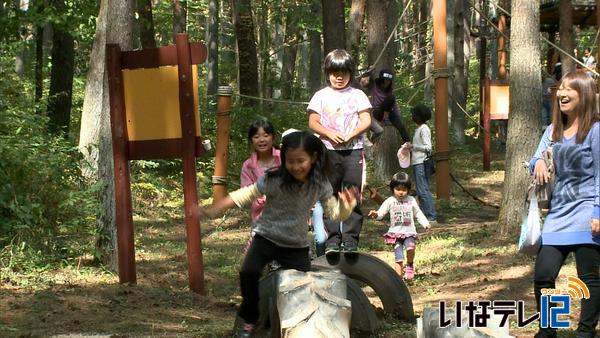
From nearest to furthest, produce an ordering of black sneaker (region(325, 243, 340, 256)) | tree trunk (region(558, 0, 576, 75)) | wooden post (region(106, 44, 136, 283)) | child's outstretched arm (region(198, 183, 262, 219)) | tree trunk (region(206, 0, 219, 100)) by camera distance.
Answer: child's outstretched arm (region(198, 183, 262, 219)) < black sneaker (region(325, 243, 340, 256)) < wooden post (region(106, 44, 136, 283)) < tree trunk (region(558, 0, 576, 75)) < tree trunk (region(206, 0, 219, 100))

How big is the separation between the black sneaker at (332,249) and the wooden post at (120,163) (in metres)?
1.90

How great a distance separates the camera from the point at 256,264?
249 inches

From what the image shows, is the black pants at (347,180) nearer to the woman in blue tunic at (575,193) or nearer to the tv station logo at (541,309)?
the tv station logo at (541,309)

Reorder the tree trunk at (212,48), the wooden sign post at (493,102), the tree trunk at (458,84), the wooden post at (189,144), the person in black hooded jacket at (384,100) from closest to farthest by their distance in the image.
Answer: the wooden post at (189,144), the person in black hooded jacket at (384,100), the wooden sign post at (493,102), the tree trunk at (458,84), the tree trunk at (212,48)

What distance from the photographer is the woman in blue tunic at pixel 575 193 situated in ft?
19.2

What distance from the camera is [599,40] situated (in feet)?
53.2

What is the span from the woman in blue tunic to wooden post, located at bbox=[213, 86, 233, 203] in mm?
8031

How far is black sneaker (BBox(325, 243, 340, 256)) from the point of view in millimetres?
7645

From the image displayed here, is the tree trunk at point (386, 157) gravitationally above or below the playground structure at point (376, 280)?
above

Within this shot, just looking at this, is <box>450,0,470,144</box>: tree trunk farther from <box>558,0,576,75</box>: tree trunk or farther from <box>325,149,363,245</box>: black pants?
<box>325,149,363,245</box>: black pants

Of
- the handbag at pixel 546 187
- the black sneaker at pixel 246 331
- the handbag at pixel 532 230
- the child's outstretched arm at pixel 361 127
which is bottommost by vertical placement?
the black sneaker at pixel 246 331

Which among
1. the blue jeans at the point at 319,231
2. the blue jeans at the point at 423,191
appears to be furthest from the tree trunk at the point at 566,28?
the blue jeans at the point at 319,231

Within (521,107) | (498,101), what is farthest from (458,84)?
(521,107)

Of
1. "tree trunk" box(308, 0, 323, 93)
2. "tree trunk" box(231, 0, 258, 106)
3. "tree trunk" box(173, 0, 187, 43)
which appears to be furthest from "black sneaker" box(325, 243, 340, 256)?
"tree trunk" box(308, 0, 323, 93)
